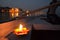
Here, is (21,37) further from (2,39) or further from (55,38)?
(55,38)

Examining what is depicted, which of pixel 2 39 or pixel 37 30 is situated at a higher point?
pixel 37 30

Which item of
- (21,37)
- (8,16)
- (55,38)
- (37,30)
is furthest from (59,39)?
(8,16)

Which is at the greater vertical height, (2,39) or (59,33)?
(59,33)

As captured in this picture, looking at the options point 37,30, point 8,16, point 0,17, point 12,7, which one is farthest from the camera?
point 12,7

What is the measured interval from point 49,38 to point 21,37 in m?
0.31

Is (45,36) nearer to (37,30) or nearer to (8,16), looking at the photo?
(37,30)

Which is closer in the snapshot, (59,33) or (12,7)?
(59,33)

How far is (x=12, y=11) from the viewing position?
6.23m

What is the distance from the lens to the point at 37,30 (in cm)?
139

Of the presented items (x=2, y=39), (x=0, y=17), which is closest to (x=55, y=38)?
(x=2, y=39)

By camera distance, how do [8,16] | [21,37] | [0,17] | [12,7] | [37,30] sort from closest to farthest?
[37,30]
[21,37]
[0,17]
[8,16]
[12,7]

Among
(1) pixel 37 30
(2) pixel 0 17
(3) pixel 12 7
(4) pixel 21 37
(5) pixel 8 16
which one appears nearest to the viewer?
(1) pixel 37 30

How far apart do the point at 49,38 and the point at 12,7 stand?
17.0 ft

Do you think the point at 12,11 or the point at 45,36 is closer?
the point at 45,36
